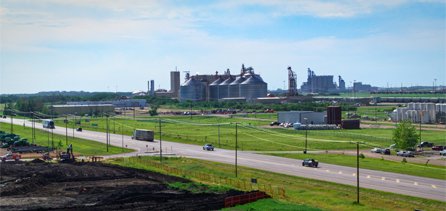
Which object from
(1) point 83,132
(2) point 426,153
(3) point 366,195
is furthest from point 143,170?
(1) point 83,132

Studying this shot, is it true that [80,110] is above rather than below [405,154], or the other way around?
above

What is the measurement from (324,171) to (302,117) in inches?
2367

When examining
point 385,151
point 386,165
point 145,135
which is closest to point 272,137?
point 145,135

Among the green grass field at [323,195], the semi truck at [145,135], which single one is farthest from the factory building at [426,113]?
the green grass field at [323,195]

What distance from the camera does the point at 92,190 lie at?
38.9m

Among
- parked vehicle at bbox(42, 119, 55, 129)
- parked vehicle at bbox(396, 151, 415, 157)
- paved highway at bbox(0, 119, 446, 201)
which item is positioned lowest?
paved highway at bbox(0, 119, 446, 201)

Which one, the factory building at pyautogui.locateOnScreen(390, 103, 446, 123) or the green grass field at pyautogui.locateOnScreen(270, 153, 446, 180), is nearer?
the green grass field at pyautogui.locateOnScreen(270, 153, 446, 180)

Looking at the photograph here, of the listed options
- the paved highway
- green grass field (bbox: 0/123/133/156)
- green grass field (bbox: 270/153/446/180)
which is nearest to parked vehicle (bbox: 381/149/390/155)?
green grass field (bbox: 270/153/446/180)

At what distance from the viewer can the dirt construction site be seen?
33375mm

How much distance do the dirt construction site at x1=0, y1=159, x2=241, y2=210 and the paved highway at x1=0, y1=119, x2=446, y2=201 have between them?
1047cm

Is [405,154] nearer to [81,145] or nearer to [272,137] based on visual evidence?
[272,137]

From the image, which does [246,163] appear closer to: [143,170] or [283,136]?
[143,170]

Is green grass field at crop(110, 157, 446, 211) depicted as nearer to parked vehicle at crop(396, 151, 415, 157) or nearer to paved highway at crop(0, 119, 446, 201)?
paved highway at crop(0, 119, 446, 201)

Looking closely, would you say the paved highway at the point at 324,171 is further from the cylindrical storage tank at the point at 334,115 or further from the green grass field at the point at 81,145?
the cylindrical storage tank at the point at 334,115
